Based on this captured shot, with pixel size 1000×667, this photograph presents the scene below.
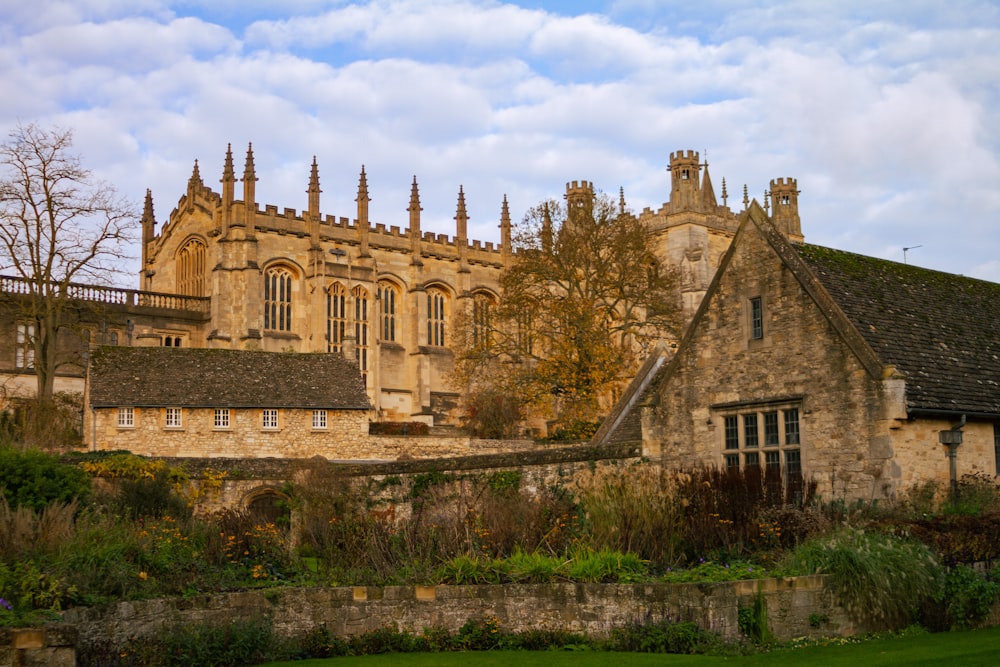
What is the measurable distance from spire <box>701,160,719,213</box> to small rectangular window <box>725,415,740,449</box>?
49148 millimetres

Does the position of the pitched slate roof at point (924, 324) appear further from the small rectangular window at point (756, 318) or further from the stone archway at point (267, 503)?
the stone archway at point (267, 503)

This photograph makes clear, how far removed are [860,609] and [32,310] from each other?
3554 cm

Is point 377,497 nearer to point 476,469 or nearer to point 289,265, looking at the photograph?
point 476,469

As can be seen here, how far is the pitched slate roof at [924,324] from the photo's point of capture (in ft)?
60.9

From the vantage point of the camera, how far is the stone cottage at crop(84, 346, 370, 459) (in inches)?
1307

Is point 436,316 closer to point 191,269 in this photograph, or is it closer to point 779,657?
point 191,269

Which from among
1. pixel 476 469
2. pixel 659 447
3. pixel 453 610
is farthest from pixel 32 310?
pixel 453 610

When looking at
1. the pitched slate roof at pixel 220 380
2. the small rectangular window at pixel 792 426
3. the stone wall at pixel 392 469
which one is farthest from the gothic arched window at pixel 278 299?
the small rectangular window at pixel 792 426

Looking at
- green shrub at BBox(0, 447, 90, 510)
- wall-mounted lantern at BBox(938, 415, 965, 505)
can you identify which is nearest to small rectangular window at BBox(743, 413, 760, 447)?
wall-mounted lantern at BBox(938, 415, 965, 505)

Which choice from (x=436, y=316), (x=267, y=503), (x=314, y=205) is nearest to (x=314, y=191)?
(x=314, y=205)

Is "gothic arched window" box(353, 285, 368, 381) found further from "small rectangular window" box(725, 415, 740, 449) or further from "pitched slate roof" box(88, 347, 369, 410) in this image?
"small rectangular window" box(725, 415, 740, 449)

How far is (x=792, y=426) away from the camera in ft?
63.3

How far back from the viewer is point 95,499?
2211 cm

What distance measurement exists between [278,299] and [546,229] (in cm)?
2027
